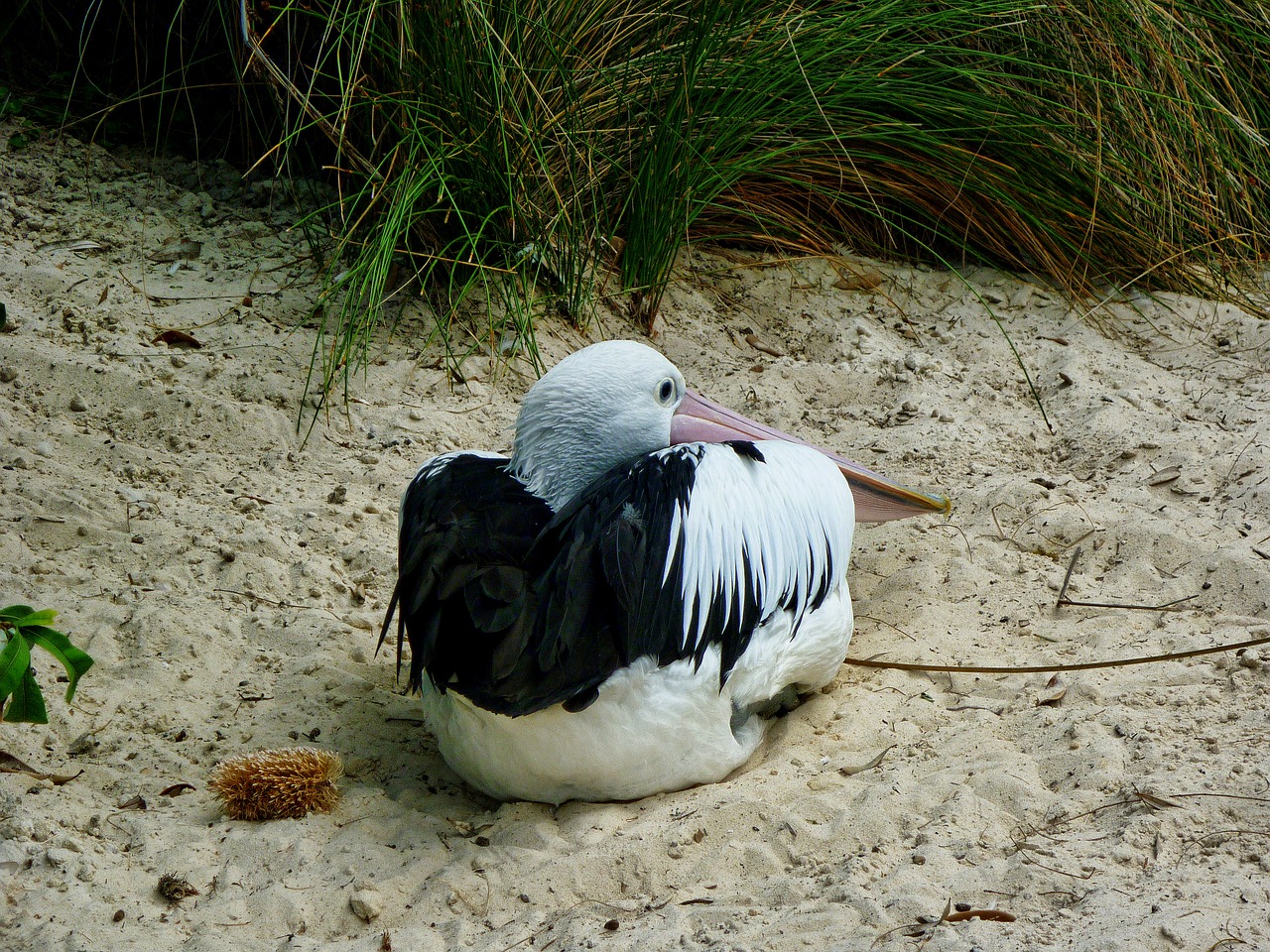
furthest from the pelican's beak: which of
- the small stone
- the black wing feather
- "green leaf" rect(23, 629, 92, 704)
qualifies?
"green leaf" rect(23, 629, 92, 704)

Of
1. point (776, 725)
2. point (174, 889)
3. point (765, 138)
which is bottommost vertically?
point (174, 889)

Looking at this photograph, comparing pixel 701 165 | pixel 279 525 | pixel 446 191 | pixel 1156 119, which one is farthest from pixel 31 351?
pixel 1156 119

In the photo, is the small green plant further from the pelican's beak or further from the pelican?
the pelican's beak

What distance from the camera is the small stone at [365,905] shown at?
2236 mm

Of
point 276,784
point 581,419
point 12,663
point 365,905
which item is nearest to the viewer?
point 12,663

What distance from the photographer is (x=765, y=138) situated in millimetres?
4523

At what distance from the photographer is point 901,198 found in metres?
4.73

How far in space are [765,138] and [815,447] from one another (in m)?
1.90

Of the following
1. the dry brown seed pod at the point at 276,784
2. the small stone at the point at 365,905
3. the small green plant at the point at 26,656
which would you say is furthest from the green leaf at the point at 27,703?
the small stone at the point at 365,905

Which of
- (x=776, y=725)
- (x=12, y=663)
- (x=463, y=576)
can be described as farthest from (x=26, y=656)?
(x=776, y=725)

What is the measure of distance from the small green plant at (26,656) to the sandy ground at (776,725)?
391mm

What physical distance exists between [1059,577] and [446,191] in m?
2.28

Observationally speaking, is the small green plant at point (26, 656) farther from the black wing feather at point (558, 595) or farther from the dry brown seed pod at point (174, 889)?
the black wing feather at point (558, 595)

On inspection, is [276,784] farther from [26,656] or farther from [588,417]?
[588,417]
